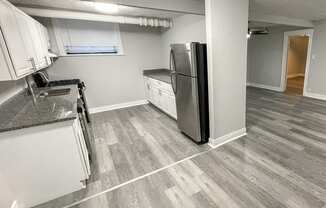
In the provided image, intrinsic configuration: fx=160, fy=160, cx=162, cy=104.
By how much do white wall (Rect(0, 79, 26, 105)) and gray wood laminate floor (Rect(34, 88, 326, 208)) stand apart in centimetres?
151

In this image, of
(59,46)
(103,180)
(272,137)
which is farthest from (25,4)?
(272,137)

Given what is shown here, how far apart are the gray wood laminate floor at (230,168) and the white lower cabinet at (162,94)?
0.39m

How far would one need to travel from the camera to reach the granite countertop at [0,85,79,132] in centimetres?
162

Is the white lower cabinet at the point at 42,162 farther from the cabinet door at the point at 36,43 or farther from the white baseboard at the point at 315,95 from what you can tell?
the white baseboard at the point at 315,95

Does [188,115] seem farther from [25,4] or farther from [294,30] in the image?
[294,30]

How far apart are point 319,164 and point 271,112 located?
2063 mm

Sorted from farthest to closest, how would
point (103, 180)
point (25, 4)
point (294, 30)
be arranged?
1. point (294, 30)
2. point (25, 4)
3. point (103, 180)

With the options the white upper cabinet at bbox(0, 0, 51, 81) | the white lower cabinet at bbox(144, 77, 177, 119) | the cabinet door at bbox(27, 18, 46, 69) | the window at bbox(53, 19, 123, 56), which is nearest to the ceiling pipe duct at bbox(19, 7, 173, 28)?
the cabinet door at bbox(27, 18, 46, 69)

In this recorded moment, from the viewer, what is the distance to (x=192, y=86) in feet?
8.44

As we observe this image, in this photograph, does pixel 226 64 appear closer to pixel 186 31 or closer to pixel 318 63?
pixel 186 31

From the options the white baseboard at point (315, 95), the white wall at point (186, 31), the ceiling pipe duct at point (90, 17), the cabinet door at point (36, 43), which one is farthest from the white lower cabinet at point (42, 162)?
the white baseboard at point (315, 95)

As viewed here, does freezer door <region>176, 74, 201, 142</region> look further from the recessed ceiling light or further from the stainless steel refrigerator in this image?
the recessed ceiling light

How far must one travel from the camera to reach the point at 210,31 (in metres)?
2.28

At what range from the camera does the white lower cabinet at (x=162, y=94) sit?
11.9 feet
